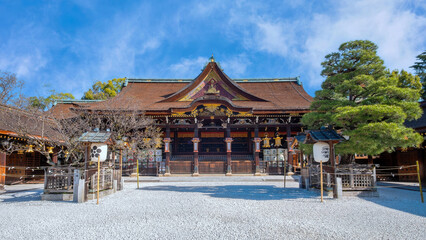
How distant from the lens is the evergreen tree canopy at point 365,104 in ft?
27.4

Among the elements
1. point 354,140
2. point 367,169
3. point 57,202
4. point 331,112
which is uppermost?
point 331,112

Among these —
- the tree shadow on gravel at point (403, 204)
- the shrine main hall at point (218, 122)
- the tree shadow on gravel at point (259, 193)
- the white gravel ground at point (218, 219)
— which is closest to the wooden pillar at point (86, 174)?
the white gravel ground at point (218, 219)

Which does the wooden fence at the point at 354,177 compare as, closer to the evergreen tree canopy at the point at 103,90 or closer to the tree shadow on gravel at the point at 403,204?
the tree shadow on gravel at the point at 403,204

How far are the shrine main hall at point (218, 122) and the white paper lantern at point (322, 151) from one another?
732 centimetres

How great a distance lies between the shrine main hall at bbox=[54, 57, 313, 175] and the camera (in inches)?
706

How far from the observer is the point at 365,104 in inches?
371

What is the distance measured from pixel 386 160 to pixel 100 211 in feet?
57.1

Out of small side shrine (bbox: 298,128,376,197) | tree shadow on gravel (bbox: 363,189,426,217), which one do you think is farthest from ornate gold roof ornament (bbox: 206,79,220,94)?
tree shadow on gravel (bbox: 363,189,426,217)

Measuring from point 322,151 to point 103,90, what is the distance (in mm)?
32498

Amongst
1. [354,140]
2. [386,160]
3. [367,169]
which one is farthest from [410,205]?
[386,160]

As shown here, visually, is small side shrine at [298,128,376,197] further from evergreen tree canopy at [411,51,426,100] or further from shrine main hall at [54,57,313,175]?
evergreen tree canopy at [411,51,426,100]

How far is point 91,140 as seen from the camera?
898 centimetres

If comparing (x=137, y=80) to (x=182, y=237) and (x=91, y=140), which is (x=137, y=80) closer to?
(x=91, y=140)

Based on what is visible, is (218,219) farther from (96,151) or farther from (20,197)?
(20,197)
